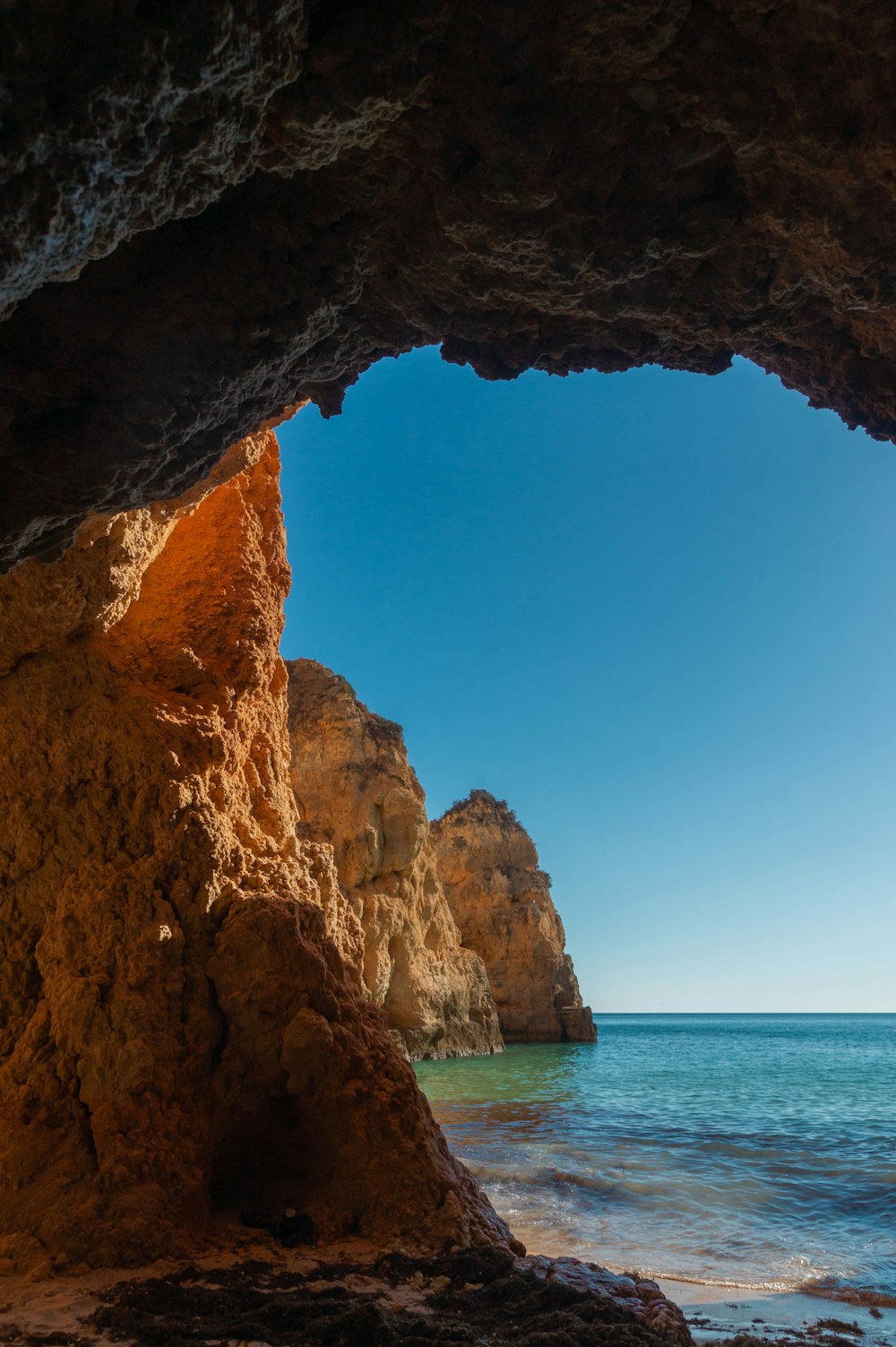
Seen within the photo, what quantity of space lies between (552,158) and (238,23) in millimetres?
1500

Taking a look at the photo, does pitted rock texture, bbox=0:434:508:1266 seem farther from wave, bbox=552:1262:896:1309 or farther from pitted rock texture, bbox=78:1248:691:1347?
wave, bbox=552:1262:896:1309

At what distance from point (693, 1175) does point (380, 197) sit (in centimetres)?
1317

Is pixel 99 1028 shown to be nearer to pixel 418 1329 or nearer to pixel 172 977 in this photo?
pixel 172 977

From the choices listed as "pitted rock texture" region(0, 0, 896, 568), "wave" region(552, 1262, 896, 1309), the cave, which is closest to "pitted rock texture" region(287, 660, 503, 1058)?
"wave" region(552, 1262, 896, 1309)

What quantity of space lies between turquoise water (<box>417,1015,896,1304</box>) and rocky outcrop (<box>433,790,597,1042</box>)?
2032 cm

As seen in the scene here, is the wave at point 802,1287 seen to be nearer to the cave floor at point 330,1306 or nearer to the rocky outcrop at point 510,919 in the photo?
the cave floor at point 330,1306

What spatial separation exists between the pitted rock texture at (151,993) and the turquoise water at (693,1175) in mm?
3667

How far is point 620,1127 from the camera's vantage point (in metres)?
15.6

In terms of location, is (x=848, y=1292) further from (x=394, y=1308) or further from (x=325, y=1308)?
(x=325, y=1308)

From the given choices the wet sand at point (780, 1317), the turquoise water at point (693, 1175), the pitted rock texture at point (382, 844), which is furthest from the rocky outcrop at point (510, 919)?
the wet sand at point (780, 1317)

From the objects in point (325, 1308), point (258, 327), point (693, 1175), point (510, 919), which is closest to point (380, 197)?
point (258, 327)

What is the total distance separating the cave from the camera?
2623mm

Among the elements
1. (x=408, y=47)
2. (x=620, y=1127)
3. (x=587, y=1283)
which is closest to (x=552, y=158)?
(x=408, y=47)

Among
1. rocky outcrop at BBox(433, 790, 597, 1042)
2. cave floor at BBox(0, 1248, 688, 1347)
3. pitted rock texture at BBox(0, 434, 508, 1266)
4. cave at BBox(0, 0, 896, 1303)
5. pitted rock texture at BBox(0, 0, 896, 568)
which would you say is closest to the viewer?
pitted rock texture at BBox(0, 0, 896, 568)
